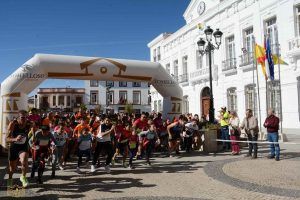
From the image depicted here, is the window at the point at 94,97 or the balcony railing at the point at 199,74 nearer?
the balcony railing at the point at 199,74

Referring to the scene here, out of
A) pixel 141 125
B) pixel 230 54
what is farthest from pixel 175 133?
pixel 230 54

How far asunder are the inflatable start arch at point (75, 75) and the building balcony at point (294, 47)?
6.49 metres

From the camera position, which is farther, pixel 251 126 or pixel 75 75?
pixel 75 75

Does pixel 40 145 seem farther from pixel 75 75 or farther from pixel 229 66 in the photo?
pixel 229 66

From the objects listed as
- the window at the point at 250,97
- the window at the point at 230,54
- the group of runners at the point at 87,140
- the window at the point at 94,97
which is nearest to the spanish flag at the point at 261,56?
the window at the point at 250,97

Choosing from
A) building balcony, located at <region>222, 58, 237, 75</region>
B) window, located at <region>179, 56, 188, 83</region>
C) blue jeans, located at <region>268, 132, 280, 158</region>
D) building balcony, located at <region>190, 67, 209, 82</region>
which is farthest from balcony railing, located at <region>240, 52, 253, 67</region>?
blue jeans, located at <region>268, 132, 280, 158</region>

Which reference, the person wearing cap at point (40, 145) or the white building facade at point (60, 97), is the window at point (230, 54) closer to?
the person wearing cap at point (40, 145)

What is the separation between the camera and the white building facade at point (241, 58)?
56.4 feet

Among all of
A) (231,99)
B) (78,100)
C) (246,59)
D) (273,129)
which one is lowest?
(273,129)

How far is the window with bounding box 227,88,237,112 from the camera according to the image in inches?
871

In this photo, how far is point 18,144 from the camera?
23.7 feet

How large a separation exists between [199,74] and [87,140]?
17.8 meters

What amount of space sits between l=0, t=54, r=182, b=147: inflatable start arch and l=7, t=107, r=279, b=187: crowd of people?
53.7 inches

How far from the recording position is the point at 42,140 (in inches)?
302
